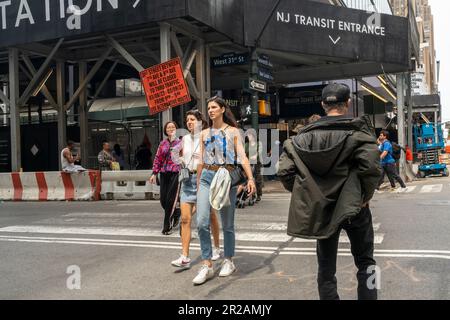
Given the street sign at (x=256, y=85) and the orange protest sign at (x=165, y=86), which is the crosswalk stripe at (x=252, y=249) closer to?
the orange protest sign at (x=165, y=86)

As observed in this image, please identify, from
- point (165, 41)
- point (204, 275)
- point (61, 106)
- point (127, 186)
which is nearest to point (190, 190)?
point (204, 275)

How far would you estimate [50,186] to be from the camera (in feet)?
45.9

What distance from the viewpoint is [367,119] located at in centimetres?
350

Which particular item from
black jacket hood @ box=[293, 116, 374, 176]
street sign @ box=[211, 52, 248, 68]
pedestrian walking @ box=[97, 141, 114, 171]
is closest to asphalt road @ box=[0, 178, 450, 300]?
black jacket hood @ box=[293, 116, 374, 176]

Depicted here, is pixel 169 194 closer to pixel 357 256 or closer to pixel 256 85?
pixel 357 256

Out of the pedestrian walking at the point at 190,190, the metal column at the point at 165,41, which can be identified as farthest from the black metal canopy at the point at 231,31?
the pedestrian walking at the point at 190,190

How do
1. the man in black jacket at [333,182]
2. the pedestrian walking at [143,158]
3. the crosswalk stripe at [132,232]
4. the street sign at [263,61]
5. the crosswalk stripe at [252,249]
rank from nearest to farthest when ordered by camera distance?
the man in black jacket at [333,182]
the crosswalk stripe at [252,249]
the crosswalk stripe at [132,232]
the street sign at [263,61]
the pedestrian walking at [143,158]

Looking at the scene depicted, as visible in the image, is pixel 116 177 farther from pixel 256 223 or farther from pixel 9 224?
pixel 256 223

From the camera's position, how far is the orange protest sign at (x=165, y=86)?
12430mm

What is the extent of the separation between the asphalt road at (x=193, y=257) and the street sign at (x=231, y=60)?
23.7 feet

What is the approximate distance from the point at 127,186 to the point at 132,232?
571cm

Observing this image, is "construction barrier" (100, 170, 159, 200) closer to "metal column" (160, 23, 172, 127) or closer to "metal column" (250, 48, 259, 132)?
"metal column" (160, 23, 172, 127)
